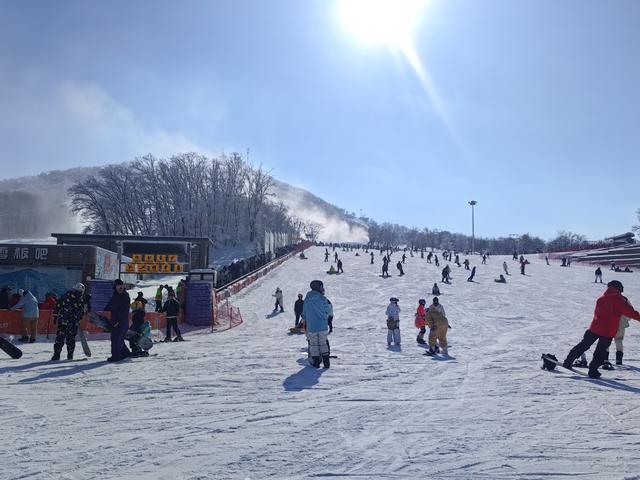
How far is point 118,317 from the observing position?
933 cm

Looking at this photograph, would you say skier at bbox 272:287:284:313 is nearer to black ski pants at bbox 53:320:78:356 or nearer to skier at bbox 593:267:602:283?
black ski pants at bbox 53:320:78:356

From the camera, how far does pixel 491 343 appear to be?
13.7 meters

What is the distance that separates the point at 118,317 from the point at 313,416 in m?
5.16

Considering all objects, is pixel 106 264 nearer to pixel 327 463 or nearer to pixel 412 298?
pixel 412 298

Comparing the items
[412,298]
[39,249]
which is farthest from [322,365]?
[412,298]

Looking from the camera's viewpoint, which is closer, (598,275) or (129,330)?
(129,330)

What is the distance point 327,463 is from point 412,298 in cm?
2532

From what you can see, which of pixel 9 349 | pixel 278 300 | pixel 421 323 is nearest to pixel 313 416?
pixel 9 349

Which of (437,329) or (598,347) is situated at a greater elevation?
(598,347)

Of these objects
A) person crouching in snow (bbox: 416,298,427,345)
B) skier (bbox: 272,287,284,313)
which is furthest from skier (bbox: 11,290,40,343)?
skier (bbox: 272,287,284,313)

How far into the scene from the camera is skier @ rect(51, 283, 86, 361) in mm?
9359

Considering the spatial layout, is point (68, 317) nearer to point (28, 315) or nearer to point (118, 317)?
point (118, 317)

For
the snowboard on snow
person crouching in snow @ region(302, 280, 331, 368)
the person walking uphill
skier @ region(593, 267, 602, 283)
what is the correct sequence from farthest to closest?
1. skier @ region(593, 267, 602, 283)
2. the snowboard on snow
3. the person walking uphill
4. person crouching in snow @ region(302, 280, 331, 368)

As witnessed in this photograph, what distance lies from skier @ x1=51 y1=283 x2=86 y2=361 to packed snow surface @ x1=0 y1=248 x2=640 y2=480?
45cm
